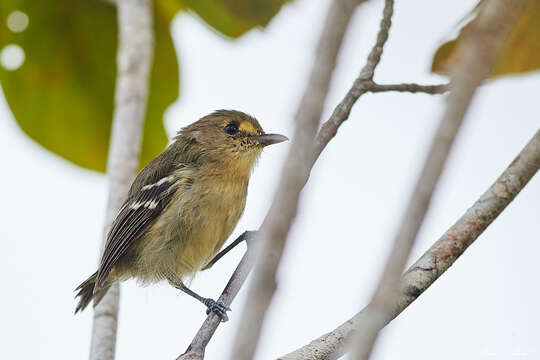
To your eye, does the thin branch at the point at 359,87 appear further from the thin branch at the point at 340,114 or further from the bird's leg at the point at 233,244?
the bird's leg at the point at 233,244

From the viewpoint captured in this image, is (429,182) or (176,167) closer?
(429,182)

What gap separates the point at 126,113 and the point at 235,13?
882mm

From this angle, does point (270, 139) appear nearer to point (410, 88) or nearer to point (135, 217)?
point (135, 217)

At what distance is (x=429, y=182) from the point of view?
99 cm

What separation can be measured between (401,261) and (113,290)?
10.6 ft

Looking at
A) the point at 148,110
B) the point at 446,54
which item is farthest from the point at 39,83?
the point at 446,54

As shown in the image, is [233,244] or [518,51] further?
[233,244]

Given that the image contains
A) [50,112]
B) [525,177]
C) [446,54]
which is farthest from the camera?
[50,112]

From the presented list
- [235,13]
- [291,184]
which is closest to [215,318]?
[291,184]

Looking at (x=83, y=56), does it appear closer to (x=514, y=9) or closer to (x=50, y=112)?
(x=50, y=112)

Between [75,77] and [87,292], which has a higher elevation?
[75,77]

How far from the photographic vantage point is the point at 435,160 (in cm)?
99

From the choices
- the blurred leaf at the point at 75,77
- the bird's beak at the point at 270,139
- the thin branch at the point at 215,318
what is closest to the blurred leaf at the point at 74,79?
the blurred leaf at the point at 75,77

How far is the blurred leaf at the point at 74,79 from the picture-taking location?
4797 mm
